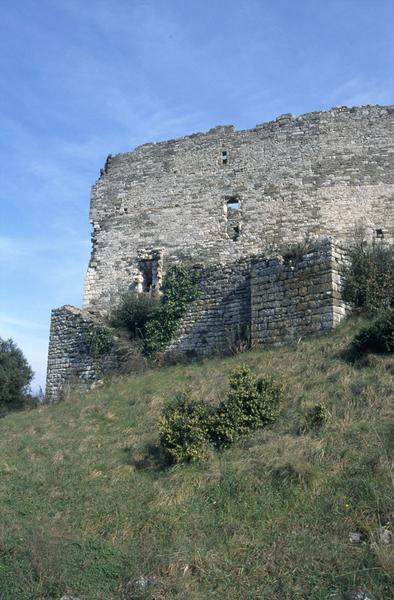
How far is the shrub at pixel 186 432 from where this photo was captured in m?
9.03

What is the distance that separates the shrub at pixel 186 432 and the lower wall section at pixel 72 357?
28.1ft

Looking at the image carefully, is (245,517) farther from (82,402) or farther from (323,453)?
(82,402)

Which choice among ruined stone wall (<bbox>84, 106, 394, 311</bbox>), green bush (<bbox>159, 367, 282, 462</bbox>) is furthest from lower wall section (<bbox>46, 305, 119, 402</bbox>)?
green bush (<bbox>159, 367, 282, 462</bbox>)

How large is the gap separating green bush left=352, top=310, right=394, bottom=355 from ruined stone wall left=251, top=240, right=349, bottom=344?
188 centimetres

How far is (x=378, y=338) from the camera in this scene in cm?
1098

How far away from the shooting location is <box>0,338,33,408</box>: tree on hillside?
19219mm

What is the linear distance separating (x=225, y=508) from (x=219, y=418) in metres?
2.17

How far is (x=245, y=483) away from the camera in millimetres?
7852

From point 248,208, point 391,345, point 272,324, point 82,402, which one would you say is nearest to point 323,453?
point 391,345

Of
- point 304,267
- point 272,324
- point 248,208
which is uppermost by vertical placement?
point 248,208

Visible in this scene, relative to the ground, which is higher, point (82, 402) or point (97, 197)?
point (97, 197)

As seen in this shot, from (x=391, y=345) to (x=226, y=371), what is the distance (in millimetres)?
3771

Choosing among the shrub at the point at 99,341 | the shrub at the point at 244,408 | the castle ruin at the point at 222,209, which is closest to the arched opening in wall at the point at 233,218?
the castle ruin at the point at 222,209

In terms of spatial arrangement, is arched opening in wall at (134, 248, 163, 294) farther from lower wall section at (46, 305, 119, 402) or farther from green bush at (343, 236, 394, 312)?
green bush at (343, 236, 394, 312)
